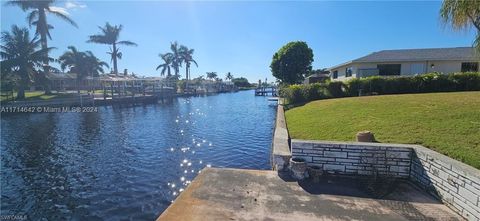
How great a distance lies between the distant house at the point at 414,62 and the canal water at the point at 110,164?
13.4m

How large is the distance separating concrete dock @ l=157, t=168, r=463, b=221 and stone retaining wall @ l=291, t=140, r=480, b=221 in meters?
0.23

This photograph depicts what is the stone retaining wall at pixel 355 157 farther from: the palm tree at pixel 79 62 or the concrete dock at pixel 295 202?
the palm tree at pixel 79 62

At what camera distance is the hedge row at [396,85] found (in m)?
17.4

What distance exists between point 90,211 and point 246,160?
19.7 ft

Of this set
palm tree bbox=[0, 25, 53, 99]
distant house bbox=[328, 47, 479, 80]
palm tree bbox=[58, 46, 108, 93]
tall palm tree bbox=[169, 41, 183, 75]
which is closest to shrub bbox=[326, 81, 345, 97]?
distant house bbox=[328, 47, 479, 80]

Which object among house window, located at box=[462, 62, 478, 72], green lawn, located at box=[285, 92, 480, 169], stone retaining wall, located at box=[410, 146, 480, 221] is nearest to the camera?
stone retaining wall, located at box=[410, 146, 480, 221]

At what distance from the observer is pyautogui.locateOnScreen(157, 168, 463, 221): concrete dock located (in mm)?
4488

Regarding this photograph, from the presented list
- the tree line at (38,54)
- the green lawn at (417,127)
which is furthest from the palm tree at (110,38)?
the green lawn at (417,127)

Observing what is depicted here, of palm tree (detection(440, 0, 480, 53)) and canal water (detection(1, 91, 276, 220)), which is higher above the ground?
palm tree (detection(440, 0, 480, 53))

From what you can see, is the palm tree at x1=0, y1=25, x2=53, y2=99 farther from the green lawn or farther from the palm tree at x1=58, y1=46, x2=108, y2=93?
the green lawn

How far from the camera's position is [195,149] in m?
13.4

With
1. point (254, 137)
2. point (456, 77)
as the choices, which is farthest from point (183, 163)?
point (456, 77)

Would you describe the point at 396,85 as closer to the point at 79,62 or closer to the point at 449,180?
the point at 449,180

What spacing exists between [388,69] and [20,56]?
44.7 m
